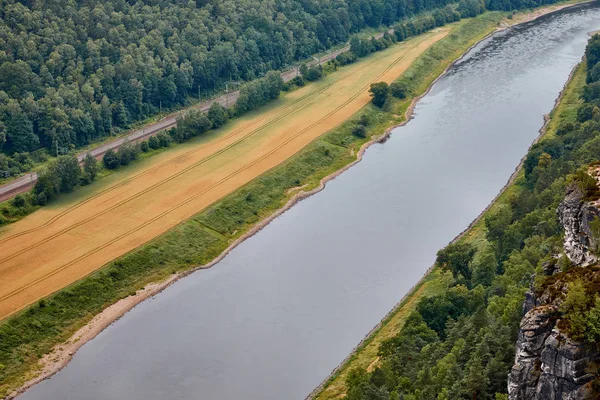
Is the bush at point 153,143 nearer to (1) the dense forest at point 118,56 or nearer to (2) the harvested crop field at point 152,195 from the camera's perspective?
(2) the harvested crop field at point 152,195

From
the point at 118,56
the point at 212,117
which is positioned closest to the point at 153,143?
the point at 212,117

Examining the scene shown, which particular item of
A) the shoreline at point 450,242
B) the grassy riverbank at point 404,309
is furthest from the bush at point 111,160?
the grassy riverbank at point 404,309

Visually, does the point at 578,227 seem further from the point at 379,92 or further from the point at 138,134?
the point at 379,92

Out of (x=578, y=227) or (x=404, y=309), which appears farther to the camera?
(x=404, y=309)

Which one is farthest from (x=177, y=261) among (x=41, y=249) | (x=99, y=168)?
(x=99, y=168)

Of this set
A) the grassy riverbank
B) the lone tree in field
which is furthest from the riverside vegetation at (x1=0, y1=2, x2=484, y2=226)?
the grassy riverbank

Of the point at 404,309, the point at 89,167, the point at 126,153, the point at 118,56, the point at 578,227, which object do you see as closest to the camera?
the point at 578,227
